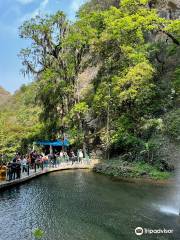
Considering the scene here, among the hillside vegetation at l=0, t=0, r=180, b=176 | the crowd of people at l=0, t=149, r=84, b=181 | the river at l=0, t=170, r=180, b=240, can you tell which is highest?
the hillside vegetation at l=0, t=0, r=180, b=176

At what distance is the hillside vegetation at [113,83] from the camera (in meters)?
32.5

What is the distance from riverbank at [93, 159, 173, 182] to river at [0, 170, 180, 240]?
2.34m

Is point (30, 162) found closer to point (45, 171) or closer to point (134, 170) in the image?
point (45, 171)

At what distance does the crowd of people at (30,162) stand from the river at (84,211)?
1243 mm

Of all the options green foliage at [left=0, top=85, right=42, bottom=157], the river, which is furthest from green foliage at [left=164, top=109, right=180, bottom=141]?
green foliage at [left=0, top=85, right=42, bottom=157]

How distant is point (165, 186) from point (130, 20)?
1681 cm

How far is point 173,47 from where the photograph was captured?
3822 centimetres

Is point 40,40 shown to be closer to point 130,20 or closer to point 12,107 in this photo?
point 130,20

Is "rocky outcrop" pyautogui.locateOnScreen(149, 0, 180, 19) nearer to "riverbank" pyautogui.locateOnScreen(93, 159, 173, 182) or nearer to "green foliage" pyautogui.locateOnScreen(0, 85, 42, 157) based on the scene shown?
"green foliage" pyautogui.locateOnScreen(0, 85, 42, 157)

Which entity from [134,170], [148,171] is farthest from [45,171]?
[148,171]

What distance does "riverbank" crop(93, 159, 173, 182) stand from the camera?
26.6m

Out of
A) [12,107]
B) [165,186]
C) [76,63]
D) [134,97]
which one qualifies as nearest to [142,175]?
[165,186]

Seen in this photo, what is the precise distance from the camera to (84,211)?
58.4 feet

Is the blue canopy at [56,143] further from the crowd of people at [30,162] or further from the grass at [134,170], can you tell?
the grass at [134,170]
